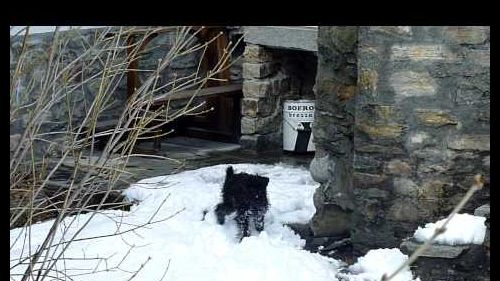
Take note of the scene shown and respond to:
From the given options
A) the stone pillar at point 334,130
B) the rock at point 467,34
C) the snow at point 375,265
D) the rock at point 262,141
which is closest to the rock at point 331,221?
the stone pillar at point 334,130

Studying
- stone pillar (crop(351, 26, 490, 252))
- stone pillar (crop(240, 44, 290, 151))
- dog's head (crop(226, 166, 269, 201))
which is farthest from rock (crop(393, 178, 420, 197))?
stone pillar (crop(240, 44, 290, 151))

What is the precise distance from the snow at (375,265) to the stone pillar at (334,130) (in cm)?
45

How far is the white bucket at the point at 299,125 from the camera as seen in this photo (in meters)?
7.40

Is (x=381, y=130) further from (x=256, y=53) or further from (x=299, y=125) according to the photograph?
(x=256, y=53)

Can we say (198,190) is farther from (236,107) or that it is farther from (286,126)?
(236,107)

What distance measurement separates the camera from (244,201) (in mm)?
5156

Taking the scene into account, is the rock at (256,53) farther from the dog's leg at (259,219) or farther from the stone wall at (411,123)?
the stone wall at (411,123)

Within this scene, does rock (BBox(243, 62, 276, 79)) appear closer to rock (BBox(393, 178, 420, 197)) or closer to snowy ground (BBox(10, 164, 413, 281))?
snowy ground (BBox(10, 164, 413, 281))

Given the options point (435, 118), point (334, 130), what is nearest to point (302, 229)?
point (334, 130)

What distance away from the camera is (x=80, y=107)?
24.5ft

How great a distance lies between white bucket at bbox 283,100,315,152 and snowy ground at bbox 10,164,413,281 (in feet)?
5.09

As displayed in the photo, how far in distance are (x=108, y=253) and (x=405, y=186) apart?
160 centimetres

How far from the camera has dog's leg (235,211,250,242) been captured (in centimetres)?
488

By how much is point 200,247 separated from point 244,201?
1.89ft
